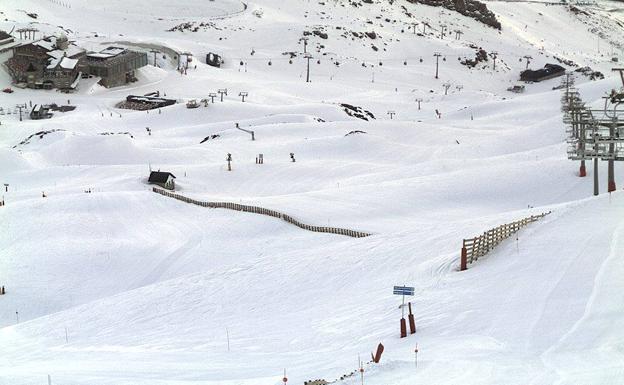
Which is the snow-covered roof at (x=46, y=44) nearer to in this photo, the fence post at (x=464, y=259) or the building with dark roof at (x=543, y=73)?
the building with dark roof at (x=543, y=73)

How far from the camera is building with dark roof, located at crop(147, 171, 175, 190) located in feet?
138

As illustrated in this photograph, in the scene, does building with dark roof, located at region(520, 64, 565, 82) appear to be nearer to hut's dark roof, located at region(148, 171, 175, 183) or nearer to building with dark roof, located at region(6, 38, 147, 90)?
building with dark roof, located at region(6, 38, 147, 90)

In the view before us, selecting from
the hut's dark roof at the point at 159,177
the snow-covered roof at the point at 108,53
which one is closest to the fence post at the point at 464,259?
the hut's dark roof at the point at 159,177

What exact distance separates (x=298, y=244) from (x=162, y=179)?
1232cm

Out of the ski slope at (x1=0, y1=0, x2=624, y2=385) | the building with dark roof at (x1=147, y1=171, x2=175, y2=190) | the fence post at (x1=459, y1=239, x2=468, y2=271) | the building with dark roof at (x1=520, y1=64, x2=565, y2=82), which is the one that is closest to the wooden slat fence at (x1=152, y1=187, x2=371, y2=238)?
→ the ski slope at (x1=0, y1=0, x2=624, y2=385)

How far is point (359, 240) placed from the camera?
2883 centimetres

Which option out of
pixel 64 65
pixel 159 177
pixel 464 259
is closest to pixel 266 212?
pixel 159 177

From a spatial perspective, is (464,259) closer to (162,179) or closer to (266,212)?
(266,212)

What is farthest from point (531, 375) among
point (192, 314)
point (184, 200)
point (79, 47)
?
point (79, 47)

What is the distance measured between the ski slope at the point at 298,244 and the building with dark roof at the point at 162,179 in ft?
2.46

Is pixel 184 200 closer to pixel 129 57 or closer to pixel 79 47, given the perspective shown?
pixel 129 57

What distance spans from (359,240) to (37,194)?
19.3 meters

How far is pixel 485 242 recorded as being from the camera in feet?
77.7

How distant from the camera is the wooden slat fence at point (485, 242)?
22.5 metres
